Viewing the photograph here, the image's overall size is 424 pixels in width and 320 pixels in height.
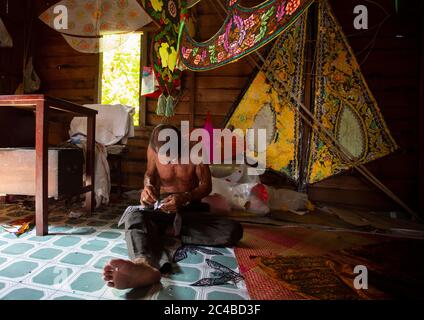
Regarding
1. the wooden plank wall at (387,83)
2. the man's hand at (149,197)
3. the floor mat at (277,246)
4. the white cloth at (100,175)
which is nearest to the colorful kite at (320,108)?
the wooden plank wall at (387,83)

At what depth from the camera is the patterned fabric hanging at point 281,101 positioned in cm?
361

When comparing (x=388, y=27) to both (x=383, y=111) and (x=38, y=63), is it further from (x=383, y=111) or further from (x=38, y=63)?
(x=38, y=63)

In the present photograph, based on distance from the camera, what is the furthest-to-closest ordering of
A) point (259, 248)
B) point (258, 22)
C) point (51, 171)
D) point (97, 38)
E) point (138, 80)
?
point (138, 80)
point (97, 38)
point (51, 171)
point (259, 248)
point (258, 22)

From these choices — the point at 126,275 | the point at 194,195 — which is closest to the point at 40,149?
the point at 194,195

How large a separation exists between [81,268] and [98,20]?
A: 366 centimetres

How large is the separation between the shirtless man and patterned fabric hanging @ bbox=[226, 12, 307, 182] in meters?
1.98

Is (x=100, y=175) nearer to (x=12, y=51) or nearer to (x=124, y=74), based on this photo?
(x=124, y=74)

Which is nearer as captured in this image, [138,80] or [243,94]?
[243,94]

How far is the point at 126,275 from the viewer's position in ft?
3.84

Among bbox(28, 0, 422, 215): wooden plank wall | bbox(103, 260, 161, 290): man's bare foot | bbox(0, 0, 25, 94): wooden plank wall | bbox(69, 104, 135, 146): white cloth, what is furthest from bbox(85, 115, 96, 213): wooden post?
bbox(0, 0, 25, 94): wooden plank wall

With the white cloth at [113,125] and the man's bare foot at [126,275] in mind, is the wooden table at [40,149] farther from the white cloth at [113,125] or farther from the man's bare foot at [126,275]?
the white cloth at [113,125]

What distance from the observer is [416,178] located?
3.44 m
